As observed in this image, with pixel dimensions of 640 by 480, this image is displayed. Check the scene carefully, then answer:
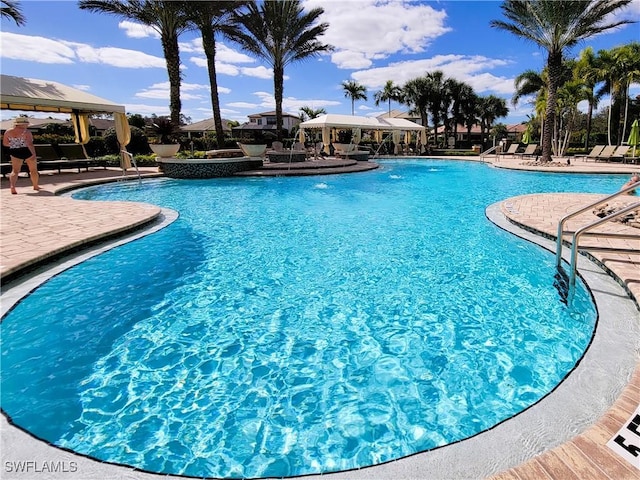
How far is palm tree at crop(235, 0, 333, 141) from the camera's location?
76.6 ft

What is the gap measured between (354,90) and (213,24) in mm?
33610

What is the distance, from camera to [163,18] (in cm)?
1830

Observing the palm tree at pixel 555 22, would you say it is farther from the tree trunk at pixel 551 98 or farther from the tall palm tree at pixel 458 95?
the tall palm tree at pixel 458 95

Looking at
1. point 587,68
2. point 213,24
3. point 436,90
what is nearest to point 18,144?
point 213,24

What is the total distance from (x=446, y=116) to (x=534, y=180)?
30104 mm

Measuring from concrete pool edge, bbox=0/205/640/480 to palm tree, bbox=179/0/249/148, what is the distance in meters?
21.5

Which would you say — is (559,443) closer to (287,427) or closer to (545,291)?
(287,427)

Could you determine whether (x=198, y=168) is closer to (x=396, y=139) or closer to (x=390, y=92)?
(x=396, y=139)

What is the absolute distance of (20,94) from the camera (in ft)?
42.3

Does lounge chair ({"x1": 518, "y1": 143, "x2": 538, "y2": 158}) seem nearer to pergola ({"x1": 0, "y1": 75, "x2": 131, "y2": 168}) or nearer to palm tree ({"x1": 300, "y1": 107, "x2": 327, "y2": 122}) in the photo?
pergola ({"x1": 0, "y1": 75, "x2": 131, "y2": 168})

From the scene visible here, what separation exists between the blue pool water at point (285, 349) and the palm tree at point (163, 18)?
15.2m

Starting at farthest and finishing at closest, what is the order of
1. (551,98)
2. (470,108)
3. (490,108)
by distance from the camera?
(490,108) < (470,108) < (551,98)

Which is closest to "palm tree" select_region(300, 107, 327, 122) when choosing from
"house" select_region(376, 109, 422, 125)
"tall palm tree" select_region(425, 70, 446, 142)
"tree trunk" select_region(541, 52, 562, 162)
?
"house" select_region(376, 109, 422, 125)

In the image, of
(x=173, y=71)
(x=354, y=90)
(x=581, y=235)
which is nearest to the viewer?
(x=581, y=235)
